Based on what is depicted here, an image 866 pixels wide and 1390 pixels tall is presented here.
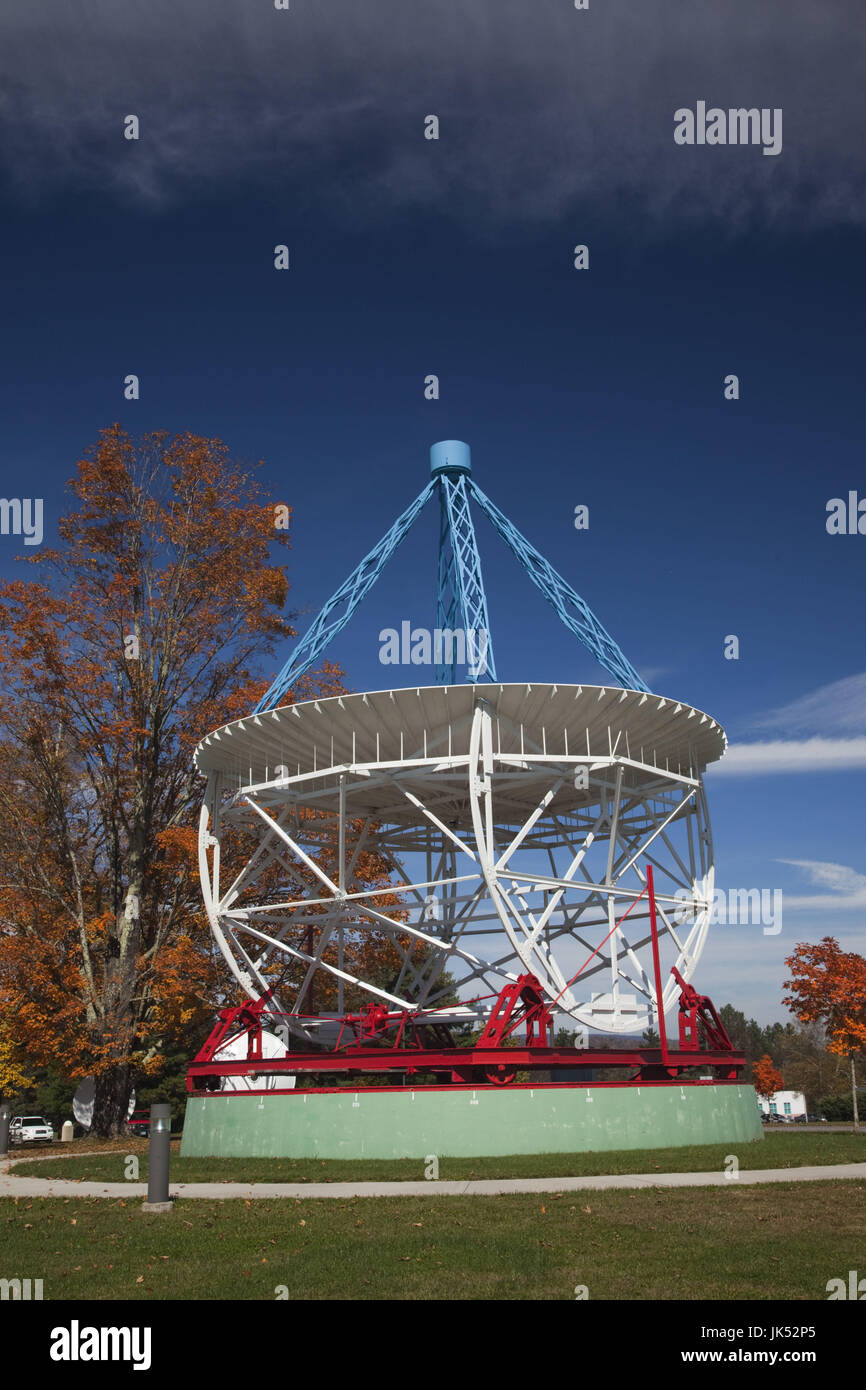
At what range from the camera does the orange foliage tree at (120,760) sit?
3052 cm

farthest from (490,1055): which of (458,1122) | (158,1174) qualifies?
(158,1174)

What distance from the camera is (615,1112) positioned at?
2055 cm

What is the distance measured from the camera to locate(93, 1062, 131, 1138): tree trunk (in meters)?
31.3

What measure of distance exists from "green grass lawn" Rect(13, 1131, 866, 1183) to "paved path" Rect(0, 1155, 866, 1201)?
2.11ft

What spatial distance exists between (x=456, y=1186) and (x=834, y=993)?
19763 mm

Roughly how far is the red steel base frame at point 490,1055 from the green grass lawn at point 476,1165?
74.2 inches

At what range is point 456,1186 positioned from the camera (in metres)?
15.1

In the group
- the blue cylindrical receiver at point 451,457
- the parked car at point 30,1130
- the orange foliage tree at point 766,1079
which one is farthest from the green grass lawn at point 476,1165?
the orange foliage tree at point 766,1079

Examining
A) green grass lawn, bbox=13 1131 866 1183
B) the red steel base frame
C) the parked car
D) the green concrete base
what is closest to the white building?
the parked car

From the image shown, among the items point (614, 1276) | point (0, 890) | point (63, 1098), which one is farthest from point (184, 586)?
point (63, 1098)

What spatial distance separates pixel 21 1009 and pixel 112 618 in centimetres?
1172

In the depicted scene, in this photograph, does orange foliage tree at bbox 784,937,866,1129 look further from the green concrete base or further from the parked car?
the parked car

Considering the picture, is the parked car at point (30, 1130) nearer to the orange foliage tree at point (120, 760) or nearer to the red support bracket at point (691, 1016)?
the orange foliage tree at point (120, 760)
